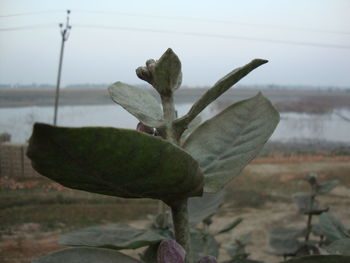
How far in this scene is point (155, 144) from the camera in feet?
0.49

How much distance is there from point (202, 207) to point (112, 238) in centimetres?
11

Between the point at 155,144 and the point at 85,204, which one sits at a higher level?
the point at 155,144

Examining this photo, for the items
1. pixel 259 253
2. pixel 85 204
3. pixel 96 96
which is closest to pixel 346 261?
pixel 259 253

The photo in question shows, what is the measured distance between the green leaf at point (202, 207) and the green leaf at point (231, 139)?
0.40 ft

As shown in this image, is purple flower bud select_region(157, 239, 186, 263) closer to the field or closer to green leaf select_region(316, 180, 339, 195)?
green leaf select_region(316, 180, 339, 195)

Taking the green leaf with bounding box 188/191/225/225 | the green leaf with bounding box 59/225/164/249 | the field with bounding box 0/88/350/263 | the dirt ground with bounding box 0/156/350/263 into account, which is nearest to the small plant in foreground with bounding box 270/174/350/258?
the green leaf with bounding box 188/191/225/225

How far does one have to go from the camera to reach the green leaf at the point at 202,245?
487 mm

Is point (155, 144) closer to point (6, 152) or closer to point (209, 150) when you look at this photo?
point (209, 150)

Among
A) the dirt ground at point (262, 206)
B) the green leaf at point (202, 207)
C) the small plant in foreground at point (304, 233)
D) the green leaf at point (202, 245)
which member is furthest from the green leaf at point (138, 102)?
the dirt ground at point (262, 206)

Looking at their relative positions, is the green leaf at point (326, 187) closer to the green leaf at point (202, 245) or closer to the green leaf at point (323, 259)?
the green leaf at point (202, 245)

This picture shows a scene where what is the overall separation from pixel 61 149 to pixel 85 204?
2243mm

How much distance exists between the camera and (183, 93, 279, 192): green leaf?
0.68 feet

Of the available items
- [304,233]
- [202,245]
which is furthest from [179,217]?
[304,233]

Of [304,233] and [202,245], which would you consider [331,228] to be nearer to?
[202,245]
